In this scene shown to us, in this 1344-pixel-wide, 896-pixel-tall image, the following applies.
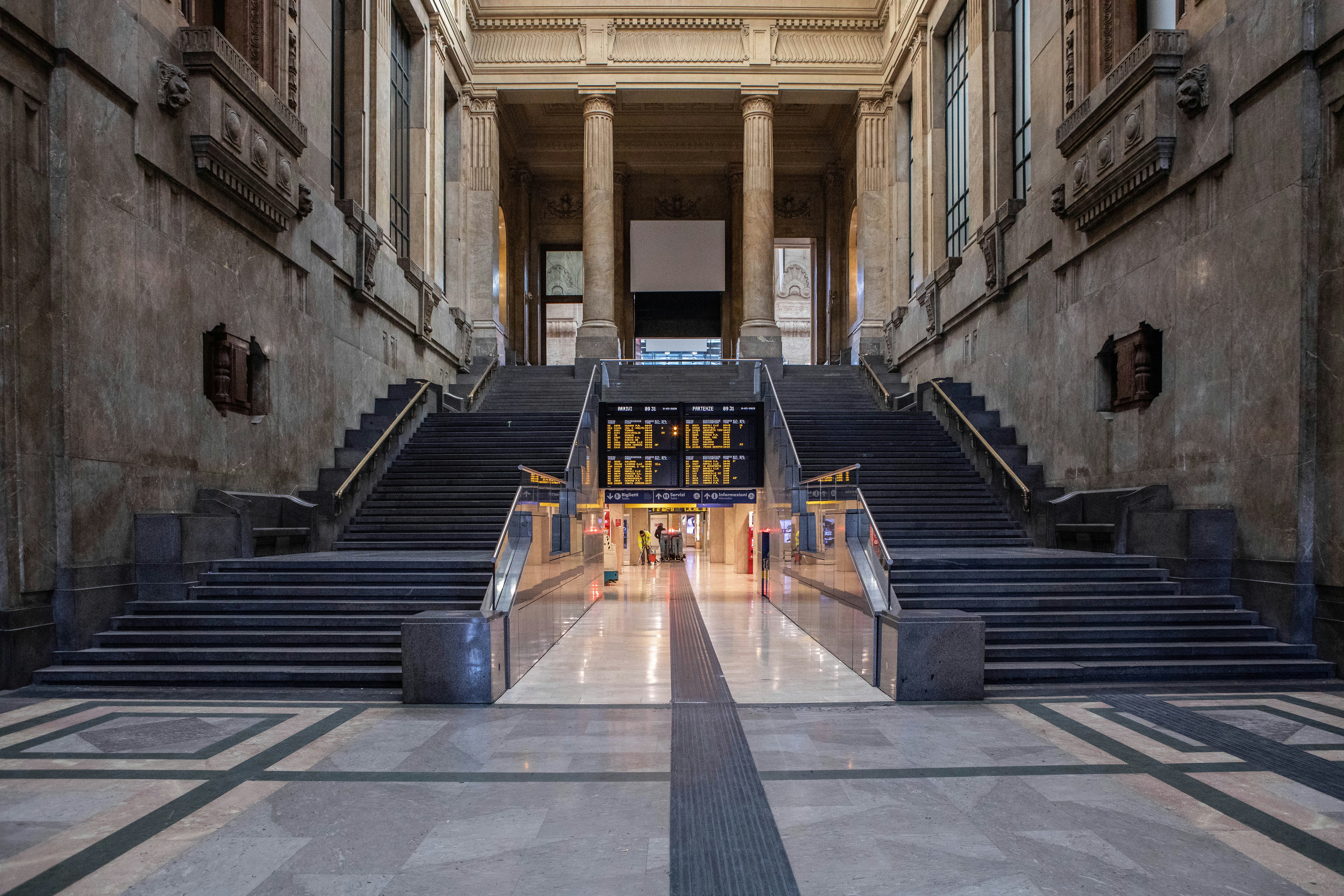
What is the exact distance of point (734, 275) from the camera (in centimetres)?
3566

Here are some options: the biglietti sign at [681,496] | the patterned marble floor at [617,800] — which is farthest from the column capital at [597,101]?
the patterned marble floor at [617,800]

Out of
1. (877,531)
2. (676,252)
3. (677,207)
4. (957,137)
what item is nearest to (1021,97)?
(957,137)

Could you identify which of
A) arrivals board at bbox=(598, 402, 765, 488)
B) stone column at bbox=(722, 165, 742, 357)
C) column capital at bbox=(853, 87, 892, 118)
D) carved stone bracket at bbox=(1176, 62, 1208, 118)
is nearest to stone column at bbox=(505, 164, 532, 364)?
stone column at bbox=(722, 165, 742, 357)

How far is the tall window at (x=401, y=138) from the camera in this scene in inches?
829

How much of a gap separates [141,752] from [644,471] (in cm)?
1377

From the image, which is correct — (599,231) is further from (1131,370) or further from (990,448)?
(1131,370)

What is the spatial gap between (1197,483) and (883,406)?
11.5 meters

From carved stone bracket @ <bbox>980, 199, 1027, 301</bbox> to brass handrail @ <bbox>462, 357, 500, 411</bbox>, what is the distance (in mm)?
11755

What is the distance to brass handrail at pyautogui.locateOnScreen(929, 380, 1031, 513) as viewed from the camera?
14227 mm

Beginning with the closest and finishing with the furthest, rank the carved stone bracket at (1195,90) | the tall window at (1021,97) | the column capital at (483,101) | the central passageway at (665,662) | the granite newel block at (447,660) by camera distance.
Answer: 1. the granite newel block at (447,660)
2. the central passageway at (665,662)
3. the carved stone bracket at (1195,90)
4. the tall window at (1021,97)
5. the column capital at (483,101)

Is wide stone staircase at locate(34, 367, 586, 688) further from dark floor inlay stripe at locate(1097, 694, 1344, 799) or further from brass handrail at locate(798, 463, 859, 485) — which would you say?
dark floor inlay stripe at locate(1097, 694, 1344, 799)

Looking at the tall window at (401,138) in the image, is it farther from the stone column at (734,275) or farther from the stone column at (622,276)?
the stone column at (734,275)

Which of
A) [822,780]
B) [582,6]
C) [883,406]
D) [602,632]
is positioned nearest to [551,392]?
[883,406]

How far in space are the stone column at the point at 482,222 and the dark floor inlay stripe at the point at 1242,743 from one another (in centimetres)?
2123
